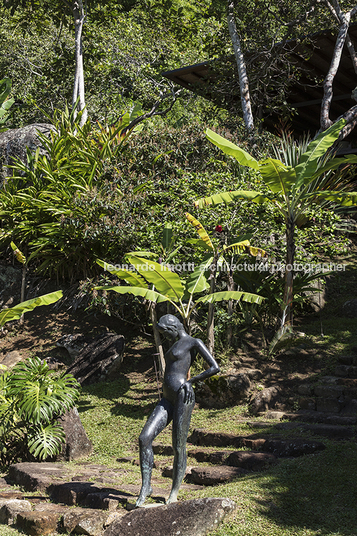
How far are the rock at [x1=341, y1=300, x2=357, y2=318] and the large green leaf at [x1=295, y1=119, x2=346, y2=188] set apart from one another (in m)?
4.16

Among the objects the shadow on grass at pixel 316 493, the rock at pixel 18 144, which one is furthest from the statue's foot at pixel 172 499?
the rock at pixel 18 144

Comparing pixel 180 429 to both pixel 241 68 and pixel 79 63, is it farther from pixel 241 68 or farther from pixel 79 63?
pixel 79 63

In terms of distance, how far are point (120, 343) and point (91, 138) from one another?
5.47 metres

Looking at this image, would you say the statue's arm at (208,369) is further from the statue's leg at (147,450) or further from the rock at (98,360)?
the rock at (98,360)

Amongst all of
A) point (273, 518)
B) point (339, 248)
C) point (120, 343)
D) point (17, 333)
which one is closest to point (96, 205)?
point (120, 343)

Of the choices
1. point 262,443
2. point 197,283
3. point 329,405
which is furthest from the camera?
point 197,283

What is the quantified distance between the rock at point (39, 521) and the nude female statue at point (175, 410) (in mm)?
890

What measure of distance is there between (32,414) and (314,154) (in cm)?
566

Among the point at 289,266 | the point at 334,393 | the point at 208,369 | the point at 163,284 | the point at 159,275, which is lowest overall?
the point at 334,393

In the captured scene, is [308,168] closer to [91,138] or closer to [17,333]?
[91,138]

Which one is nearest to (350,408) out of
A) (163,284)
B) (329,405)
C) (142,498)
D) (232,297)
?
(329,405)

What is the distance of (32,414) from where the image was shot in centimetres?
612

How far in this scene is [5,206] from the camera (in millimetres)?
11555

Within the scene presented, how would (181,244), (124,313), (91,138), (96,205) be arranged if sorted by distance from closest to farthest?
(181,244) < (96,205) < (124,313) < (91,138)
